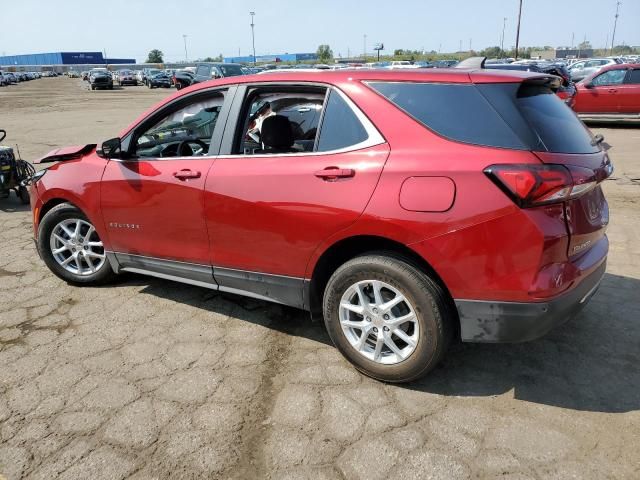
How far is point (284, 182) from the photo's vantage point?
307cm

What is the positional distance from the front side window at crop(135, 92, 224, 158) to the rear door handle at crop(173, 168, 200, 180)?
0.93ft

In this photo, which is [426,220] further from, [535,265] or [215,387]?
[215,387]

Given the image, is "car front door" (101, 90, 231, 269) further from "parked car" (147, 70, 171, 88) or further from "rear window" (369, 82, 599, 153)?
"parked car" (147, 70, 171, 88)

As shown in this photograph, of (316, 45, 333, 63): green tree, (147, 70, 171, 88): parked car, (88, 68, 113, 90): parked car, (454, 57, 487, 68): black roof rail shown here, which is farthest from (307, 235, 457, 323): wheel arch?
(316, 45, 333, 63): green tree

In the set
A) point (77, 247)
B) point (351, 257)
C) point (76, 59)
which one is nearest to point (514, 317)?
point (351, 257)

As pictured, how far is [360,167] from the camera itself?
111 inches

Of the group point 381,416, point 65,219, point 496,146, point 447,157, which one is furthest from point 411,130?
point 65,219

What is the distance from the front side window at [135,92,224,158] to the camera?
3855mm

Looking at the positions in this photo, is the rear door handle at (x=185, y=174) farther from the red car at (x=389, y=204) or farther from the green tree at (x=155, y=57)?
the green tree at (x=155, y=57)

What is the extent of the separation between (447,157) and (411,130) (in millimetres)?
273

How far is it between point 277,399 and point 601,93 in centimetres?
1418

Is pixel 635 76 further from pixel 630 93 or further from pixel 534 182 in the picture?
pixel 534 182

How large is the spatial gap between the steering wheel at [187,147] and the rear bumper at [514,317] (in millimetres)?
2585

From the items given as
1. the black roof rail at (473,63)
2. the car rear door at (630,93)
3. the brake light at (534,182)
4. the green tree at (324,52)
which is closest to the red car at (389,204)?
the brake light at (534,182)
